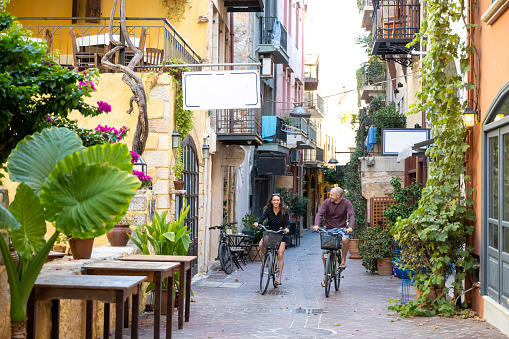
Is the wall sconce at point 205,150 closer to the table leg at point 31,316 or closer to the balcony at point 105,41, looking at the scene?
the balcony at point 105,41

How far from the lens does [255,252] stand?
1855 centimetres

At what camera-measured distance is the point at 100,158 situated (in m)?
5.04

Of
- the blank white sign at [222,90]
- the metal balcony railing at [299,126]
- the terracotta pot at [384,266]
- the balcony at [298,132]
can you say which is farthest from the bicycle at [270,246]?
the metal balcony railing at [299,126]

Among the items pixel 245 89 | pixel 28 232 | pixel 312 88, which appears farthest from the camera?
pixel 312 88

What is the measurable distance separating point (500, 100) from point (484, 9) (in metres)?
1.54

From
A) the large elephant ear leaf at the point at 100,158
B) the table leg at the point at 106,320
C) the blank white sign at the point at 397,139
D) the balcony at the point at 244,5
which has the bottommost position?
the table leg at the point at 106,320

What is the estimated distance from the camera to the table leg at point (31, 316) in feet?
17.0

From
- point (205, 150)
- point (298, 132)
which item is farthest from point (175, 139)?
point (298, 132)

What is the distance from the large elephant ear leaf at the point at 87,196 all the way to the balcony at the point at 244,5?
13461 mm

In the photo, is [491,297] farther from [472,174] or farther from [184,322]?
[184,322]

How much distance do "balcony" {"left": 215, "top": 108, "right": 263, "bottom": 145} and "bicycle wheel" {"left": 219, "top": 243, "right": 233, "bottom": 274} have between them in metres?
3.89

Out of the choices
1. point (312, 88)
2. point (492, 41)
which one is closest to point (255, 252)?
point (492, 41)

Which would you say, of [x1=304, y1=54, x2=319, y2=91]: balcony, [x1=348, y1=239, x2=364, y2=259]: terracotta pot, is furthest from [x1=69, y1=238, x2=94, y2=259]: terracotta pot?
[x1=304, y1=54, x2=319, y2=91]: balcony

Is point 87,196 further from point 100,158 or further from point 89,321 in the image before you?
point 89,321
